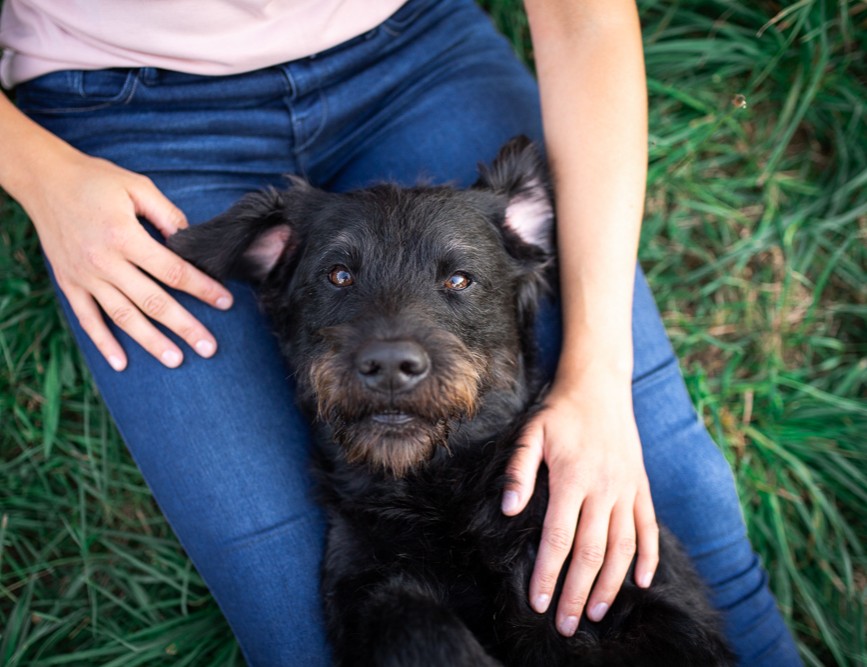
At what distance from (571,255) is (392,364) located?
111 centimetres

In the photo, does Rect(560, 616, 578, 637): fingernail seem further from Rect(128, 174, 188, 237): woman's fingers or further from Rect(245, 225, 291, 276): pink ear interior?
Rect(128, 174, 188, 237): woman's fingers

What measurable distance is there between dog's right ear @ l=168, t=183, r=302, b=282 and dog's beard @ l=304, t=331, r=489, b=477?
68 cm

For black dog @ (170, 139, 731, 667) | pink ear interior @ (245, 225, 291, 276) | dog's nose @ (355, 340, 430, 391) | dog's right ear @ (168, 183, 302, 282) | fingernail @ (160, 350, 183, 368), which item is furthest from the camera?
pink ear interior @ (245, 225, 291, 276)

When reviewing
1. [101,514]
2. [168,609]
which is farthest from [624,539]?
[101,514]

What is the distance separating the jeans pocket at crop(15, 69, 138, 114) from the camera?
2.84 m

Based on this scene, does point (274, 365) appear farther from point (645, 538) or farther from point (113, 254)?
point (645, 538)

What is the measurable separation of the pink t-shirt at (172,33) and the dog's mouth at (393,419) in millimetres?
1587

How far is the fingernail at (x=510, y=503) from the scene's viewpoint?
99.7 inches

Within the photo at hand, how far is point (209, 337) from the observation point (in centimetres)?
286

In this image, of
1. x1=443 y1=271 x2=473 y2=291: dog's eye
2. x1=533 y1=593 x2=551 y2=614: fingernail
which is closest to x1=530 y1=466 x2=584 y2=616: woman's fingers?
x1=533 y1=593 x2=551 y2=614: fingernail

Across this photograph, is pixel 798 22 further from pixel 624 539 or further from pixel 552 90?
pixel 624 539

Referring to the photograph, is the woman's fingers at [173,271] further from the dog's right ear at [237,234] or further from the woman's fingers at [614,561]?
the woman's fingers at [614,561]

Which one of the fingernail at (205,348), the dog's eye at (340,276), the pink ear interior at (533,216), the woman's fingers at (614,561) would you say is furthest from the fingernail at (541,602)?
the fingernail at (205,348)

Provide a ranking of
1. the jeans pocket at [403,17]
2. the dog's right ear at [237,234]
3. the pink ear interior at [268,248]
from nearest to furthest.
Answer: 1. the dog's right ear at [237,234]
2. the pink ear interior at [268,248]
3. the jeans pocket at [403,17]
